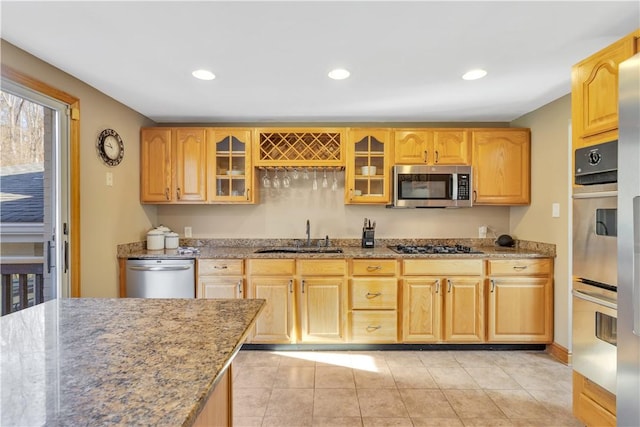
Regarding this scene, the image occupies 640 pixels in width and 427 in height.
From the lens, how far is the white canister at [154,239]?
326 cm

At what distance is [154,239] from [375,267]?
2.21 meters

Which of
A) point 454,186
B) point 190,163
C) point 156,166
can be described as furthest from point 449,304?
point 156,166

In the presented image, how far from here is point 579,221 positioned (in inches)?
72.9

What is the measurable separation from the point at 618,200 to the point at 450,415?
5.14 ft

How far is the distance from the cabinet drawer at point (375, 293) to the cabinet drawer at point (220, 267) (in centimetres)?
109

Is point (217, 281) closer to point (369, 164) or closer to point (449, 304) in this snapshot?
point (369, 164)

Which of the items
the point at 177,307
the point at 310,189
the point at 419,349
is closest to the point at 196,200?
the point at 310,189

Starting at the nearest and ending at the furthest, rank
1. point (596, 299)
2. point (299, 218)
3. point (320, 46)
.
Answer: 1. point (596, 299)
2. point (320, 46)
3. point (299, 218)

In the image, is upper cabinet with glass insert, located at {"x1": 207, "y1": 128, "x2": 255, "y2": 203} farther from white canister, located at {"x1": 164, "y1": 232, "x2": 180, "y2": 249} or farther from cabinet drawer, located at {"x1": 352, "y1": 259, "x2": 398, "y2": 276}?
cabinet drawer, located at {"x1": 352, "y1": 259, "x2": 398, "y2": 276}

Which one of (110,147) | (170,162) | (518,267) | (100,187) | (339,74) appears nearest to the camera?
(339,74)

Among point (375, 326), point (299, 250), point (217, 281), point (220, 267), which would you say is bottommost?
point (375, 326)

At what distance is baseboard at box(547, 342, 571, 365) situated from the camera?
9.03ft

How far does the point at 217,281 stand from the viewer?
2.99 meters

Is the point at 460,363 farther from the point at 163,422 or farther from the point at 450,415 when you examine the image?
the point at 163,422
